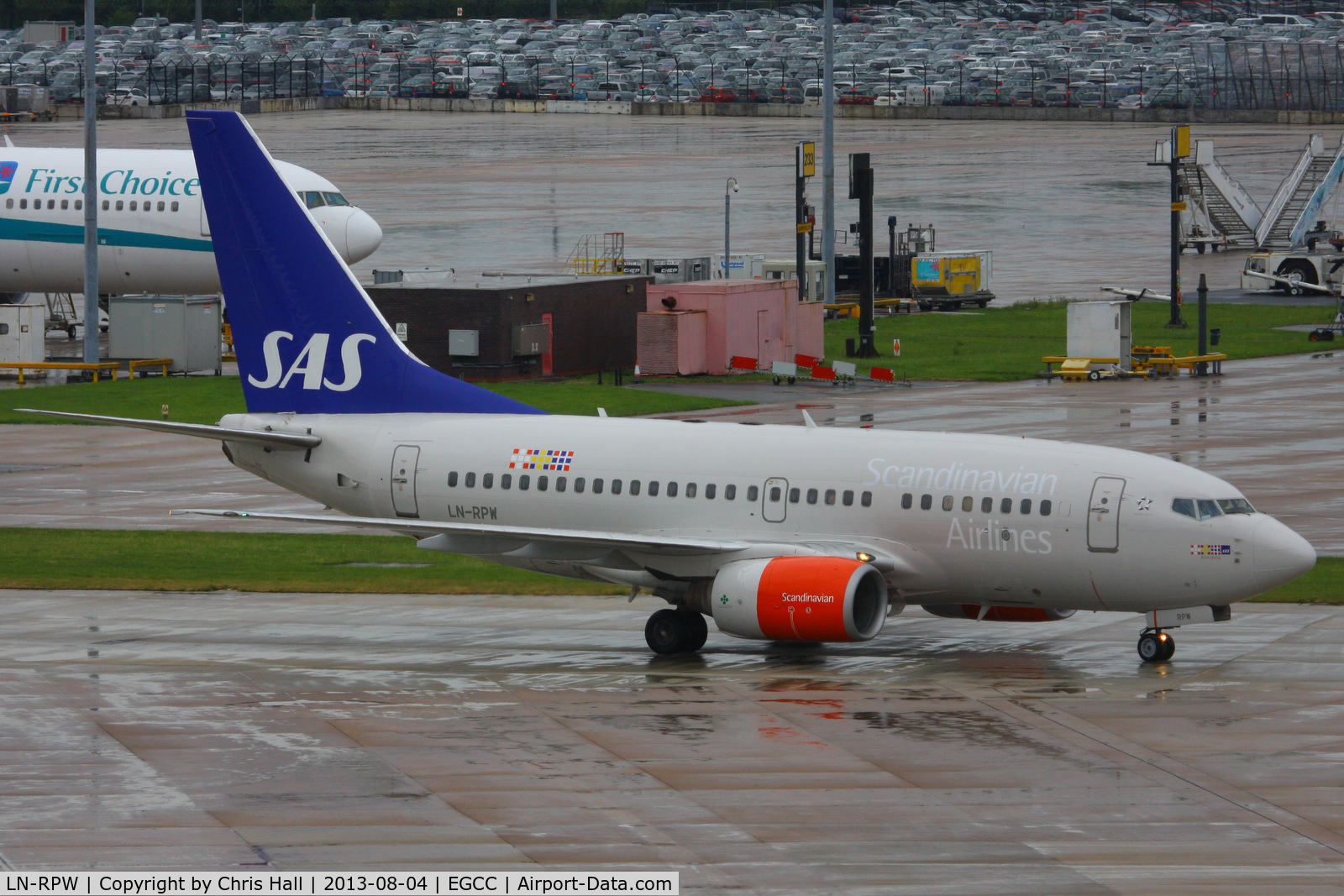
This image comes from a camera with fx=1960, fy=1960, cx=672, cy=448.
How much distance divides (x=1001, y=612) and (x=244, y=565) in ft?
59.0

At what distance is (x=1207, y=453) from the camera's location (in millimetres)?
54562

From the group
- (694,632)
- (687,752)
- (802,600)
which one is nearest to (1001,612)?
(802,600)

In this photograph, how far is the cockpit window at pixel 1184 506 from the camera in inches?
1207

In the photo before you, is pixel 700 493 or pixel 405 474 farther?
pixel 405 474

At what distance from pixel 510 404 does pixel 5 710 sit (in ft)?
37.2

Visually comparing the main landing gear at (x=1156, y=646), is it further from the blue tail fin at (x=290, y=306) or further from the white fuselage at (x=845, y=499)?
the blue tail fin at (x=290, y=306)

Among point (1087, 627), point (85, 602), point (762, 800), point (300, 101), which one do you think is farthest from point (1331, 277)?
point (300, 101)

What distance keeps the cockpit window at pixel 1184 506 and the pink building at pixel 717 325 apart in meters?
42.0

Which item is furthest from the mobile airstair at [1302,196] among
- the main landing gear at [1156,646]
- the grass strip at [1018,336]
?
the main landing gear at [1156,646]

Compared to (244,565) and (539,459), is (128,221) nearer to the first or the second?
(244,565)

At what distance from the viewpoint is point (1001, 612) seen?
33188 millimetres

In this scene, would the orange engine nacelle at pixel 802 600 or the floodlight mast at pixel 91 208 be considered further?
the floodlight mast at pixel 91 208

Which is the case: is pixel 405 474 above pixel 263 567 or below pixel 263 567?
above

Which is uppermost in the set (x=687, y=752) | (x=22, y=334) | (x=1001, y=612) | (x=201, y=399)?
Answer: (x=22, y=334)
